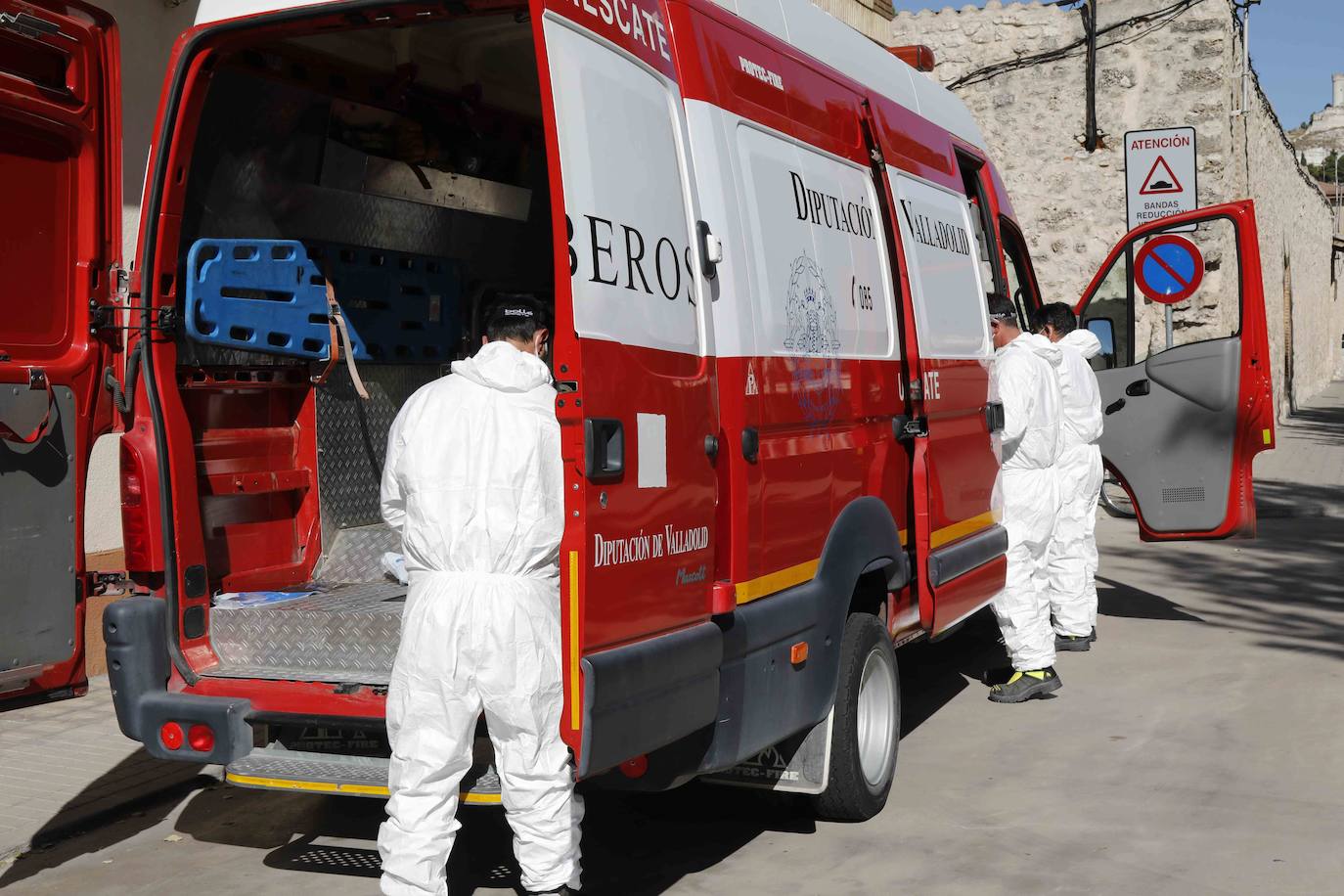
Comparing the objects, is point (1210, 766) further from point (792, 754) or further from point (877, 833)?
point (792, 754)

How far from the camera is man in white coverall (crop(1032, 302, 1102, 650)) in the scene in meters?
8.19

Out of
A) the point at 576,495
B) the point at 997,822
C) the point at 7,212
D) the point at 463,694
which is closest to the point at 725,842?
the point at 997,822

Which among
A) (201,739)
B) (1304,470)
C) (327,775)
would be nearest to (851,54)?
(327,775)

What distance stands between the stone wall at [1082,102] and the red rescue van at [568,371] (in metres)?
12.2

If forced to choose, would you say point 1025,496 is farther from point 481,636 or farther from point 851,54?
point 481,636

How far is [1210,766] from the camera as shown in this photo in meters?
6.04

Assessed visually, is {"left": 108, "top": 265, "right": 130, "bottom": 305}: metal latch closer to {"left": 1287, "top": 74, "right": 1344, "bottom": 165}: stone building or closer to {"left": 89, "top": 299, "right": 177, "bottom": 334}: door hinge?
{"left": 89, "top": 299, "right": 177, "bottom": 334}: door hinge

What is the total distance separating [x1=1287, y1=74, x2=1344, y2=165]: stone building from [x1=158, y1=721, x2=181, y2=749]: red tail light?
9353 centimetres

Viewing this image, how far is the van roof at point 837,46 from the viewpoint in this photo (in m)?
4.43

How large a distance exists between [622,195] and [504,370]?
578 mm

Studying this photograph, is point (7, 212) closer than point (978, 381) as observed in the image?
Yes

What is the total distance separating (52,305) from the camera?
4438mm

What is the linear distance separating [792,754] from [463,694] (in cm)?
153

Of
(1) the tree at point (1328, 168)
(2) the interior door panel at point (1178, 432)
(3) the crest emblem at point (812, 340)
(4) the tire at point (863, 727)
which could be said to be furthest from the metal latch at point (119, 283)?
(1) the tree at point (1328, 168)
